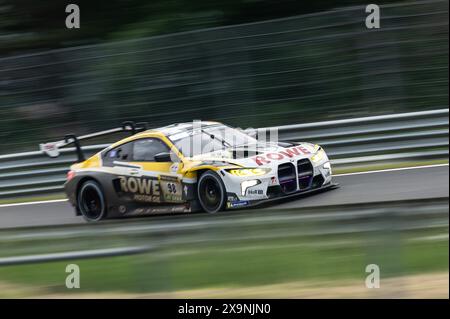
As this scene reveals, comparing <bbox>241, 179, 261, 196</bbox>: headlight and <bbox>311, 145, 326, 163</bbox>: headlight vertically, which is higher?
<bbox>311, 145, 326, 163</bbox>: headlight

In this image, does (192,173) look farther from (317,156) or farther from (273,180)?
(317,156)

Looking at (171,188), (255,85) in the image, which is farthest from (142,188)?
(255,85)

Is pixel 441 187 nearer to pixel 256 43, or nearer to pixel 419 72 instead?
pixel 419 72

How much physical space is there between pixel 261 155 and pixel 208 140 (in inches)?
35.8

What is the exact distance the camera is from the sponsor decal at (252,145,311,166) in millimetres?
9746

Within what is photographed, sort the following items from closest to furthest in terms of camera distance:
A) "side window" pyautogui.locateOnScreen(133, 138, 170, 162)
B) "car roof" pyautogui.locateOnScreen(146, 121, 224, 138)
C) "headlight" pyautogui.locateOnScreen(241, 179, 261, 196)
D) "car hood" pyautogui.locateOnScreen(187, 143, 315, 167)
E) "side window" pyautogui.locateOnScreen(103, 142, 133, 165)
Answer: "headlight" pyautogui.locateOnScreen(241, 179, 261, 196) < "car hood" pyautogui.locateOnScreen(187, 143, 315, 167) < "side window" pyautogui.locateOnScreen(133, 138, 170, 162) < "car roof" pyautogui.locateOnScreen(146, 121, 224, 138) < "side window" pyautogui.locateOnScreen(103, 142, 133, 165)

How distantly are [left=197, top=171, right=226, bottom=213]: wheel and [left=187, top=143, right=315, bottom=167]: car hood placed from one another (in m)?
0.22

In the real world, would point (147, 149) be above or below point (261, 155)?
above

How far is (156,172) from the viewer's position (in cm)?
1033

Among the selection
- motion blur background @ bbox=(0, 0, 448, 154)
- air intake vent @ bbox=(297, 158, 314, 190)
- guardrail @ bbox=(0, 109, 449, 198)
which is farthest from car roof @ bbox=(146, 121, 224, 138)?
motion blur background @ bbox=(0, 0, 448, 154)

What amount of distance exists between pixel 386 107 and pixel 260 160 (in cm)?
450

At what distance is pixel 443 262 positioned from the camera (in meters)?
6.27

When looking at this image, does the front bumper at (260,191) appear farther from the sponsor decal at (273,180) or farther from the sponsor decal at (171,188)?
the sponsor decal at (171,188)

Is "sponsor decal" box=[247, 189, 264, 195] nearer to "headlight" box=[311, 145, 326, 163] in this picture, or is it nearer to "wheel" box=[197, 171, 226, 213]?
"wheel" box=[197, 171, 226, 213]
